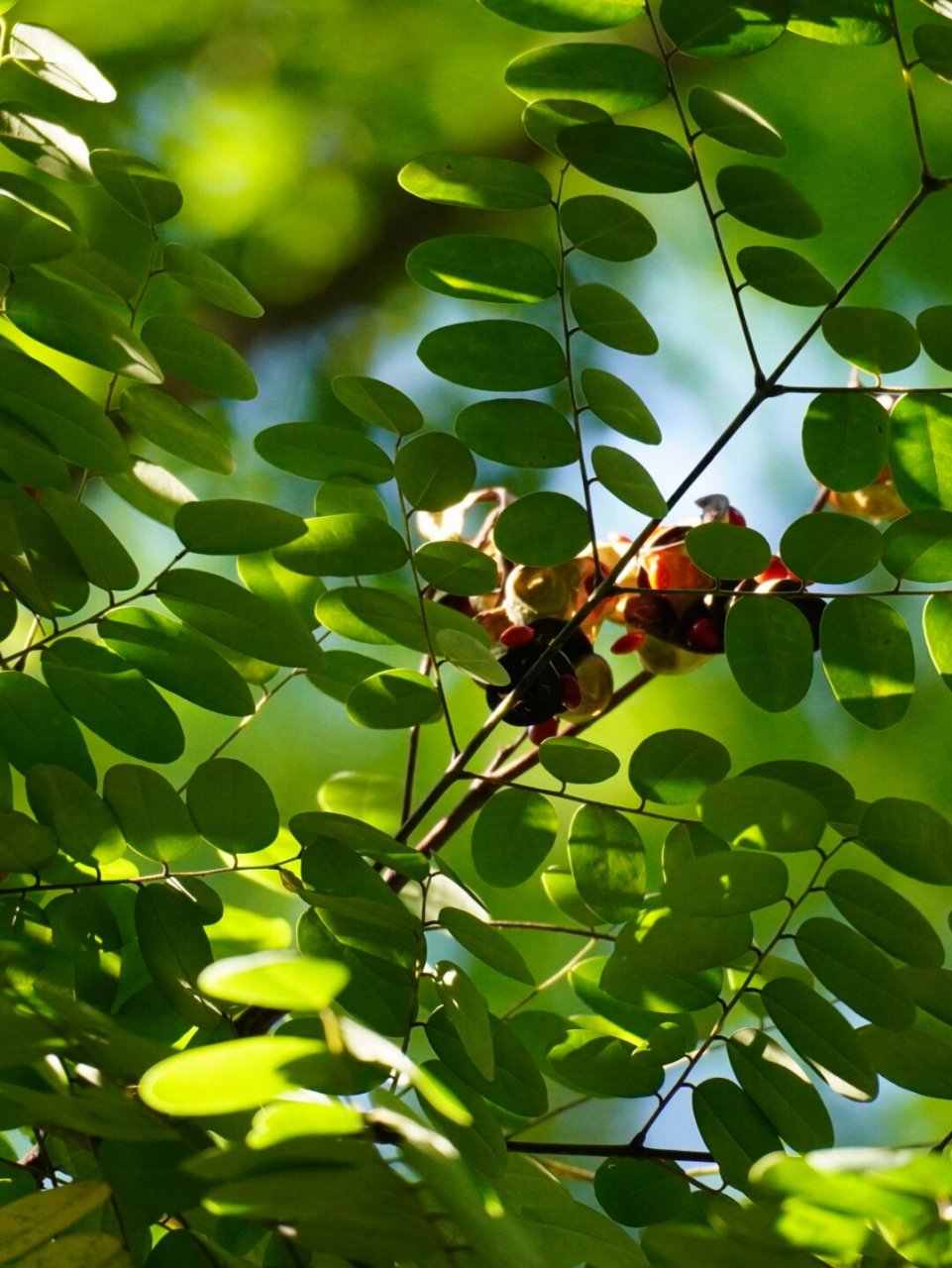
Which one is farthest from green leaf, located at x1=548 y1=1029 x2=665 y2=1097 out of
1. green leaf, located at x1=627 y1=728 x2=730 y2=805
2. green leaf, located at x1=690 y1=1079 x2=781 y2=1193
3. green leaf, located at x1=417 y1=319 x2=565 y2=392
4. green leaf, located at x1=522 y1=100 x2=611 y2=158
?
green leaf, located at x1=522 y1=100 x2=611 y2=158

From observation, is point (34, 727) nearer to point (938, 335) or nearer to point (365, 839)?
point (365, 839)

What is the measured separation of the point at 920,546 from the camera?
0.63 meters

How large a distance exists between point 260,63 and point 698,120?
171cm

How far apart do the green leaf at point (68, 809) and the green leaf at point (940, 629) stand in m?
0.40

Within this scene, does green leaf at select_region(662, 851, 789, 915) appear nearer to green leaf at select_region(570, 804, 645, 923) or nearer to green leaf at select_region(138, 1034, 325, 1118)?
green leaf at select_region(570, 804, 645, 923)

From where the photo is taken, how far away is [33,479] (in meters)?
0.56

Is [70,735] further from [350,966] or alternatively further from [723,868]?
[723,868]

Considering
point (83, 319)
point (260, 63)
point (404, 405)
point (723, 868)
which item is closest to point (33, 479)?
point (83, 319)

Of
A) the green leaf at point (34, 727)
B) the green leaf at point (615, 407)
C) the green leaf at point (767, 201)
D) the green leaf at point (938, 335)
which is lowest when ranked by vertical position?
the green leaf at point (34, 727)

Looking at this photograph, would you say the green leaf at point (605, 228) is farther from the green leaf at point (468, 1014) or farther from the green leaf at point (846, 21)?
the green leaf at point (468, 1014)

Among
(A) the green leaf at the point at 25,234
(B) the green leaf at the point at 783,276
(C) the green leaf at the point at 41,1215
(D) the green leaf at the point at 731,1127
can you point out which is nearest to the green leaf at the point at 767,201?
(B) the green leaf at the point at 783,276

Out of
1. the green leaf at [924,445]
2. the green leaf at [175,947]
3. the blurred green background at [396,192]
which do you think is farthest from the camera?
the blurred green background at [396,192]

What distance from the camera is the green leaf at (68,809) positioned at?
575 millimetres

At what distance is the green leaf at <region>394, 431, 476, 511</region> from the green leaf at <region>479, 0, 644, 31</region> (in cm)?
21
